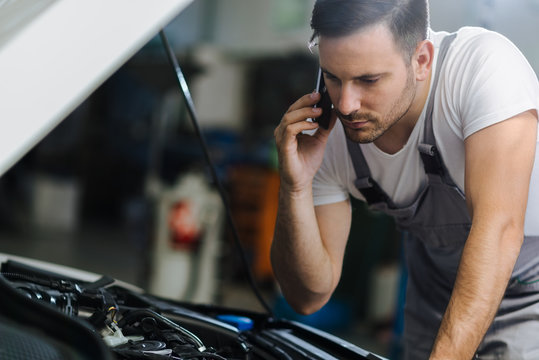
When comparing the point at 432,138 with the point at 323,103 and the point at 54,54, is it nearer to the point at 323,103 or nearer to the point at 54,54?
the point at 323,103

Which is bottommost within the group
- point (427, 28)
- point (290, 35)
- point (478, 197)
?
point (478, 197)

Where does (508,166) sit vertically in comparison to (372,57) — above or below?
below

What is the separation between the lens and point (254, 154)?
16.3 feet

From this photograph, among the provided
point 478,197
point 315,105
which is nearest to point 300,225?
point 315,105

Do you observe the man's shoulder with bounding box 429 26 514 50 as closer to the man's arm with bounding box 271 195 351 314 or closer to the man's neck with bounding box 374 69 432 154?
the man's neck with bounding box 374 69 432 154

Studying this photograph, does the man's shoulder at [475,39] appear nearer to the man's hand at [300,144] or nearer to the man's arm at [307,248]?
the man's hand at [300,144]

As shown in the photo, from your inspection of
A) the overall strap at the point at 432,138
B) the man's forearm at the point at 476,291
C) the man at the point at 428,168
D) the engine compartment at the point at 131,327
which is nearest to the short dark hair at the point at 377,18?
the man at the point at 428,168

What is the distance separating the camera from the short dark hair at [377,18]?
0.88 m

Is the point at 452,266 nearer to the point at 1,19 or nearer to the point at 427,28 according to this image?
the point at 427,28

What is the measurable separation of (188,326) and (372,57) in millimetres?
499

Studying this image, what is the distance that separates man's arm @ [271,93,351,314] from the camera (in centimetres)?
108

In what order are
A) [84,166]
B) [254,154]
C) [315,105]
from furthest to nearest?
[84,166]
[254,154]
[315,105]

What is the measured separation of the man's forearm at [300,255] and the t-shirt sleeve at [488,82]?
326 millimetres

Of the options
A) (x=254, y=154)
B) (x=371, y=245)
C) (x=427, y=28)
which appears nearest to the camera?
(x=427, y=28)
